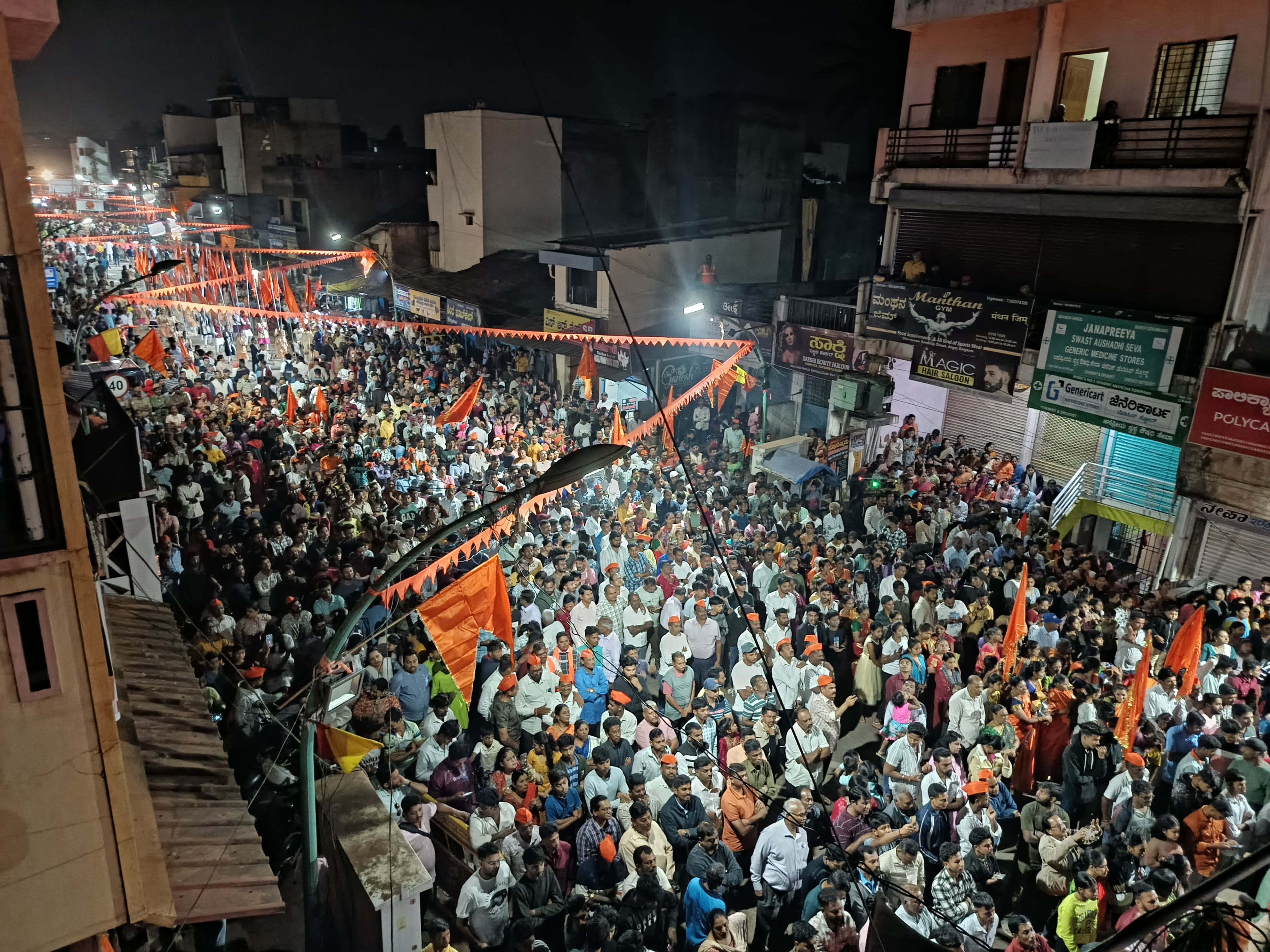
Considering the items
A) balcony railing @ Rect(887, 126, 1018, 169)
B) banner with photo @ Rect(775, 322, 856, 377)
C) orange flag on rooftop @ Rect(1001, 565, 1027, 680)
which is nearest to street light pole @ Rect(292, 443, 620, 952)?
orange flag on rooftop @ Rect(1001, 565, 1027, 680)

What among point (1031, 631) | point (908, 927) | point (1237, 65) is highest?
point (1237, 65)

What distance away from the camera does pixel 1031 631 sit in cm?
902

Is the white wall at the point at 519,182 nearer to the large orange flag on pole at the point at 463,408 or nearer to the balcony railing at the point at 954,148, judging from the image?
the balcony railing at the point at 954,148

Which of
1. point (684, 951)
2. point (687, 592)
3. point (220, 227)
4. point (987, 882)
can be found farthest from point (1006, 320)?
point (220, 227)

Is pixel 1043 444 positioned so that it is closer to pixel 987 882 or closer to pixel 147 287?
pixel 987 882

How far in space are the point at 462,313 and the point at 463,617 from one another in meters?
19.0

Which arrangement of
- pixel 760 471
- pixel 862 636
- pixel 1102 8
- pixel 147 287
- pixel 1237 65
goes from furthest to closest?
pixel 147 287 → pixel 760 471 → pixel 1102 8 → pixel 1237 65 → pixel 862 636

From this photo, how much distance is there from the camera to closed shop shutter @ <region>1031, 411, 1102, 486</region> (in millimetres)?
15383

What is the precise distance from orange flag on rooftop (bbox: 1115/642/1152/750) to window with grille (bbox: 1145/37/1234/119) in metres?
8.86

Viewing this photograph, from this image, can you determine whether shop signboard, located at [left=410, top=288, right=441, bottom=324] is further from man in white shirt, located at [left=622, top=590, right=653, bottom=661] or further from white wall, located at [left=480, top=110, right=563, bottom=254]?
man in white shirt, located at [left=622, top=590, right=653, bottom=661]

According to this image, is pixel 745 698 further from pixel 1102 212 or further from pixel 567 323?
pixel 567 323

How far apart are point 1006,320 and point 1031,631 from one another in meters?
6.57

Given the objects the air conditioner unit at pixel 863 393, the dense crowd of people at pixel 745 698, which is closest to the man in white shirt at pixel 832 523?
the dense crowd of people at pixel 745 698

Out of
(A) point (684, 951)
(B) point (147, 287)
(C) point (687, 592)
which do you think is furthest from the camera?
(B) point (147, 287)
